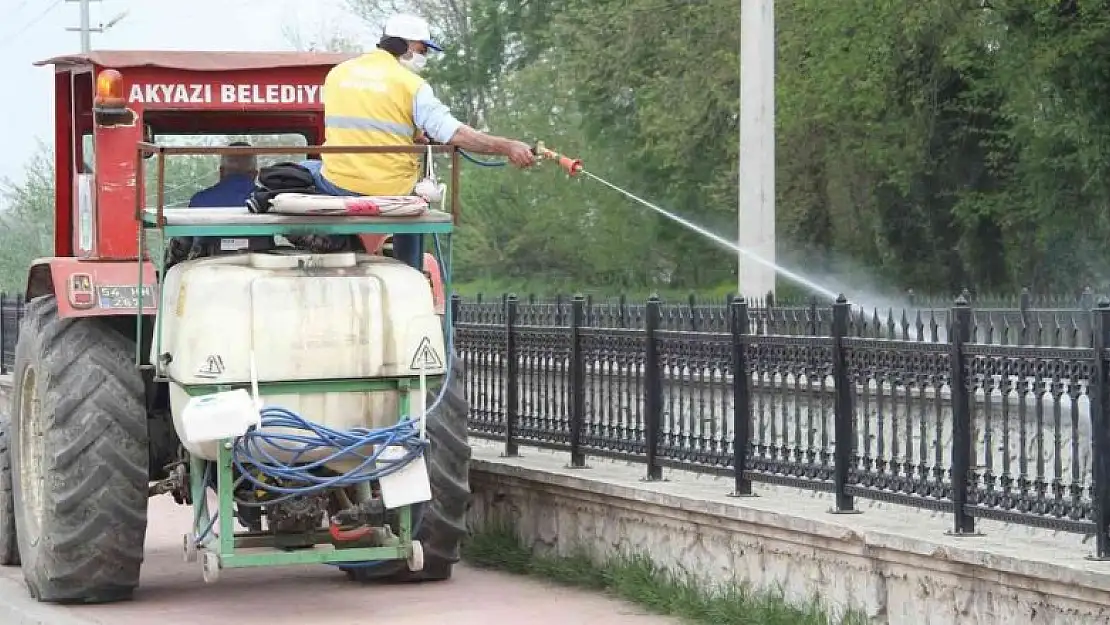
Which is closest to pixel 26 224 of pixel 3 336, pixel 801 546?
pixel 3 336

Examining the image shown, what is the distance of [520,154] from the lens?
1007 centimetres

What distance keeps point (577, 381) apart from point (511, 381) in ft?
3.61

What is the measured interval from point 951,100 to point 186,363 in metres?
25.3

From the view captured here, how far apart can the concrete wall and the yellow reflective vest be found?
2.17m

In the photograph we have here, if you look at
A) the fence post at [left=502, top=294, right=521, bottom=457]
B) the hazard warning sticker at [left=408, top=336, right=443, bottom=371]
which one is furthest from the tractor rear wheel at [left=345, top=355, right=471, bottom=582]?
the fence post at [left=502, top=294, right=521, bottom=457]

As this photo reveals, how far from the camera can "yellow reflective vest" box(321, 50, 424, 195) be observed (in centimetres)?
1031

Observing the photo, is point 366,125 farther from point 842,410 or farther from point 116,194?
point 842,410

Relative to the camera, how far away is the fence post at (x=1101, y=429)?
7.87 metres

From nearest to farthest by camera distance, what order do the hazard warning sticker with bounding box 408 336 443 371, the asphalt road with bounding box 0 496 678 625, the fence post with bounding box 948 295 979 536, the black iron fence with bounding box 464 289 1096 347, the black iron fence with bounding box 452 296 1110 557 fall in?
the black iron fence with bounding box 452 296 1110 557 < the black iron fence with bounding box 464 289 1096 347 < the fence post with bounding box 948 295 979 536 < the hazard warning sticker with bounding box 408 336 443 371 < the asphalt road with bounding box 0 496 678 625

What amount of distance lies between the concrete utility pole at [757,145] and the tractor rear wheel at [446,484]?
8562 millimetres

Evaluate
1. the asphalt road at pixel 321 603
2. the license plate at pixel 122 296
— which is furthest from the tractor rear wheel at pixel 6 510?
the license plate at pixel 122 296

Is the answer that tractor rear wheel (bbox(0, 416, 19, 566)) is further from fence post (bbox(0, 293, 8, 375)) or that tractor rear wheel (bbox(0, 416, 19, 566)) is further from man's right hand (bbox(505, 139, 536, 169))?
fence post (bbox(0, 293, 8, 375))

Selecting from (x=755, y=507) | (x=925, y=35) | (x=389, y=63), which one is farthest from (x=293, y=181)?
(x=925, y=35)

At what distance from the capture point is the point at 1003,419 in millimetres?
8523
